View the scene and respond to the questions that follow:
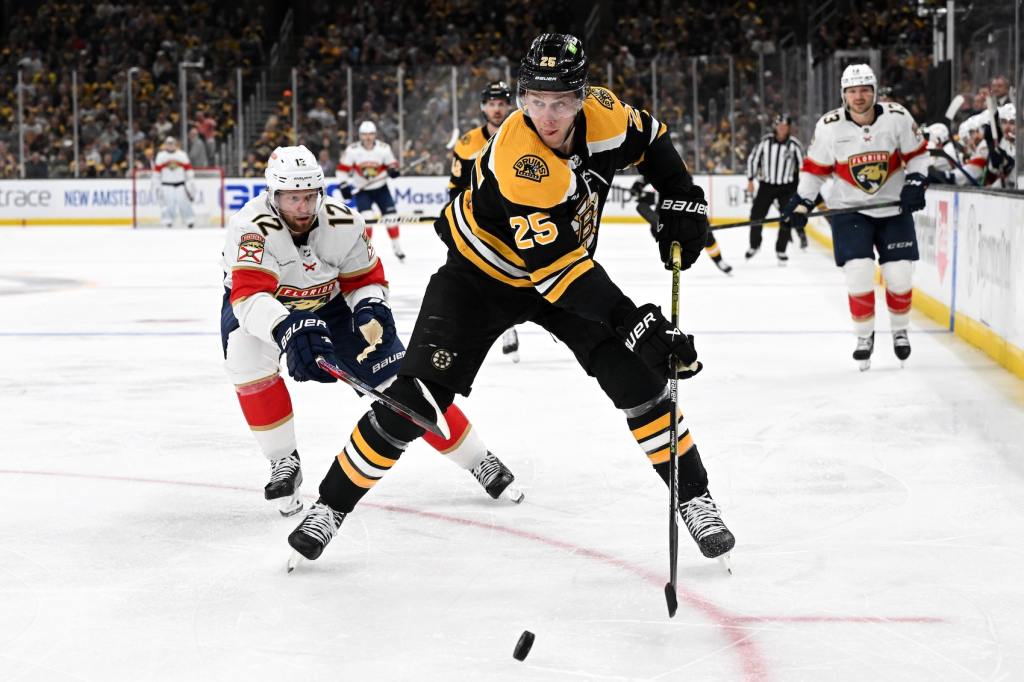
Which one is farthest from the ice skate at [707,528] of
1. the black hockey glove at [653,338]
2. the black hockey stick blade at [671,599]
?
the black hockey glove at [653,338]

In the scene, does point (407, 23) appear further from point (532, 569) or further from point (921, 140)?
point (532, 569)

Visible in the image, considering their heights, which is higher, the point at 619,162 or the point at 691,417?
the point at 619,162

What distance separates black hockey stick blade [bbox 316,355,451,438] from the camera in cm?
293

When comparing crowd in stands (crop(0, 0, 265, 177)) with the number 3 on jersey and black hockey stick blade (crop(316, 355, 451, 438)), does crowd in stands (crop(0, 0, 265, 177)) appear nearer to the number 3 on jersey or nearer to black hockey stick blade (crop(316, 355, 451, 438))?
black hockey stick blade (crop(316, 355, 451, 438))

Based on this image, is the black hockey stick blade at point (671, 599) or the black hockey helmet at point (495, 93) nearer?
the black hockey stick blade at point (671, 599)

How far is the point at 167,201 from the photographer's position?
55.7ft

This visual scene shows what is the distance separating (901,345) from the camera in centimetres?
591

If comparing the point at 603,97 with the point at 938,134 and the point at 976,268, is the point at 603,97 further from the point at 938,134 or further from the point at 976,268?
the point at 938,134

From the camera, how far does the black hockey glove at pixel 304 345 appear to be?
3.03m

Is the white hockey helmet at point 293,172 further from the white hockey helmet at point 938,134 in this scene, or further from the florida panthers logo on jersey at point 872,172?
the white hockey helmet at point 938,134

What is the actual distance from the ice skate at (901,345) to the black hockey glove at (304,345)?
3.49 metres

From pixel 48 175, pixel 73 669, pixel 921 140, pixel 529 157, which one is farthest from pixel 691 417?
pixel 48 175

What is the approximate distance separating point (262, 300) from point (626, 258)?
877 centimetres

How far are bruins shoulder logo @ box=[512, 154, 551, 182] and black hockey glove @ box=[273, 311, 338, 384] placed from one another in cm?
67
